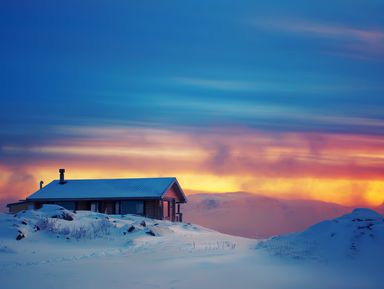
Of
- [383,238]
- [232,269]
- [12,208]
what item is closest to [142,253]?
[232,269]

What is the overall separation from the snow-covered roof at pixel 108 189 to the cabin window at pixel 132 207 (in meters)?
0.81

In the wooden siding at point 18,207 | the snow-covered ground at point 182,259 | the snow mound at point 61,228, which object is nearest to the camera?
the snow-covered ground at point 182,259

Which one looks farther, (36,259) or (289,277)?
(36,259)

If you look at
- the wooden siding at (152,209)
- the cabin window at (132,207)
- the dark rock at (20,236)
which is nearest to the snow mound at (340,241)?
the dark rock at (20,236)

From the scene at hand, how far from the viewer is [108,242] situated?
2081 centimetres

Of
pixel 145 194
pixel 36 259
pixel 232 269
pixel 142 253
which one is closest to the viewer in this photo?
pixel 232 269

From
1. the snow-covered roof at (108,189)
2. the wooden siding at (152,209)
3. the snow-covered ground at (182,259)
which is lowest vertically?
the snow-covered ground at (182,259)

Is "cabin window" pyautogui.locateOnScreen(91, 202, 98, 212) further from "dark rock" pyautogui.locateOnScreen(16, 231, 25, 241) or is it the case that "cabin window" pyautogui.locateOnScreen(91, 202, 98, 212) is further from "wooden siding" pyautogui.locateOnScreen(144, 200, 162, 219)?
"dark rock" pyautogui.locateOnScreen(16, 231, 25, 241)

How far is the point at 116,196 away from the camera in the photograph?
4353 centimetres

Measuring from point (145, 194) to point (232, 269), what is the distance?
98.9 ft

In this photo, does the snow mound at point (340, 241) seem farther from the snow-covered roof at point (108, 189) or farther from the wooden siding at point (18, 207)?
the wooden siding at point (18, 207)

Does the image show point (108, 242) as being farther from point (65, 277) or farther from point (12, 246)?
point (65, 277)

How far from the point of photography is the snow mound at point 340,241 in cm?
1539

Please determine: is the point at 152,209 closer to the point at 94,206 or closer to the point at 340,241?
the point at 94,206
